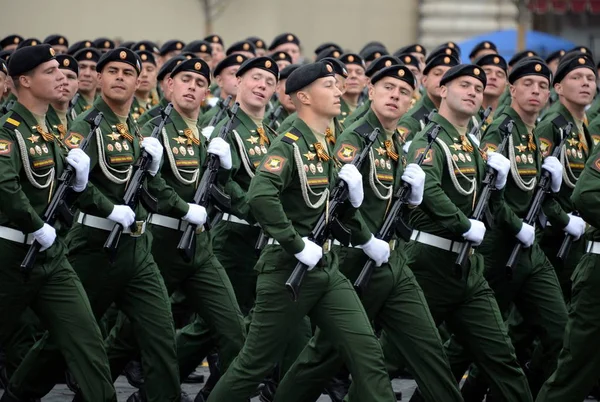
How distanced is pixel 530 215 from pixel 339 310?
1971 mm

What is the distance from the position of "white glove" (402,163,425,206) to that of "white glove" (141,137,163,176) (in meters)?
1.41

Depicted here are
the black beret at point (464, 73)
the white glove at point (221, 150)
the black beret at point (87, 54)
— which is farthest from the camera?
the black beret at point (87, 54)

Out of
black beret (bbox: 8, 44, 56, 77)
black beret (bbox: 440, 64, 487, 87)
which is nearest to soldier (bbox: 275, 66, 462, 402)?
black beret (bbox: 440, 64, 487, 87)

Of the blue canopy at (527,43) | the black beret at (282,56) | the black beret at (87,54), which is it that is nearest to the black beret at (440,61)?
the black beret at (282,56)

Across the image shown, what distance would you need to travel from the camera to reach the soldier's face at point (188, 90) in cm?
937

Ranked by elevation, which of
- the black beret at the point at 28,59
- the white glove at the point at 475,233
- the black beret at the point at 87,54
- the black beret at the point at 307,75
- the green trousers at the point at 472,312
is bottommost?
the green trousers at the point at 472,312

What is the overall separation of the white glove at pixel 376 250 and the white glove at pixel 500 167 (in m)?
1.06

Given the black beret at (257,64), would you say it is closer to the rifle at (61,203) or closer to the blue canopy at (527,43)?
the rifle at (61,203)

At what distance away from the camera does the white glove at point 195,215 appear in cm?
873

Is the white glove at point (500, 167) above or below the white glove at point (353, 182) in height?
below

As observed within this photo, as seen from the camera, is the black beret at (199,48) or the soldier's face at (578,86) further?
the black beret at (199,48)

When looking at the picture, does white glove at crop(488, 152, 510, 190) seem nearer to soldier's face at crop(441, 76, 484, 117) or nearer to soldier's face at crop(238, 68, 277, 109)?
soldier's face at crop(441, 76, 484, 117)

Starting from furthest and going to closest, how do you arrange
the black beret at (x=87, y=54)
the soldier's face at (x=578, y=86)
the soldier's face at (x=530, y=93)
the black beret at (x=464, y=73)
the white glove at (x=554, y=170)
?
the black beret at (x=87, y=54), the soldier's face at (x=578, y=86), the soldier's face at (x=530, y=93), the white glove at (x=554, y=170), the black beret at (x=464, y=73)

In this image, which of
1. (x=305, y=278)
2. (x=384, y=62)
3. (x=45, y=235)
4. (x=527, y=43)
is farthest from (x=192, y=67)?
(x=527, y=43)
